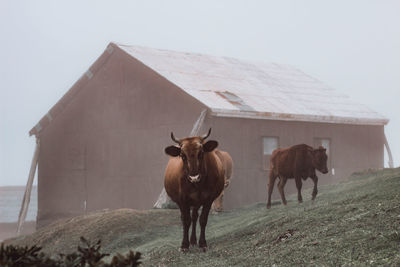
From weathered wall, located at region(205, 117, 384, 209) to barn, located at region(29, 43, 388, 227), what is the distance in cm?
4

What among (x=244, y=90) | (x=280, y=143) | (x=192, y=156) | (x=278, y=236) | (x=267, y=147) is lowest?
(x=278, y=236)

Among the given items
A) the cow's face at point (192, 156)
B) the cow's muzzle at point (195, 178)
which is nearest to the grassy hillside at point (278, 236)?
the cow's muzzle at point (195, 178)

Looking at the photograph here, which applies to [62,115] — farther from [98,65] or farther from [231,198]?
[231,198]

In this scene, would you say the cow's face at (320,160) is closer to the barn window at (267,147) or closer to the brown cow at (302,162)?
the brown cow at (302,162)

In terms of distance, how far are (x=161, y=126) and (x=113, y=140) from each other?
99.9 inches

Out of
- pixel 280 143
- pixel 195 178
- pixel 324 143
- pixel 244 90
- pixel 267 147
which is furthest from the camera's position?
pixel 324 143

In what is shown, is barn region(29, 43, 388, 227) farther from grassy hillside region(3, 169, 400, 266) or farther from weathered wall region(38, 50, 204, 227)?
grassy hillside region(3, 169, 400, 266)

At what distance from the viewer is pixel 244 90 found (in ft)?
86.3

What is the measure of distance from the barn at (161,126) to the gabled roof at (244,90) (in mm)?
60

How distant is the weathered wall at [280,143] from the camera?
2350 centimetres

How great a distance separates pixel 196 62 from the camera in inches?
1103

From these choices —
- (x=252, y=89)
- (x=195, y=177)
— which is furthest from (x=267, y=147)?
(x=195, y=177)

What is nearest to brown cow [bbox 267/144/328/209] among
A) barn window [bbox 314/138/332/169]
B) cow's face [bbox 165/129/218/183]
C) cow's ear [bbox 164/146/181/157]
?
cow's ear [bbox 164/146/181/157]

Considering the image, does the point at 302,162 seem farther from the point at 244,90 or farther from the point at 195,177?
the point at 244,90
